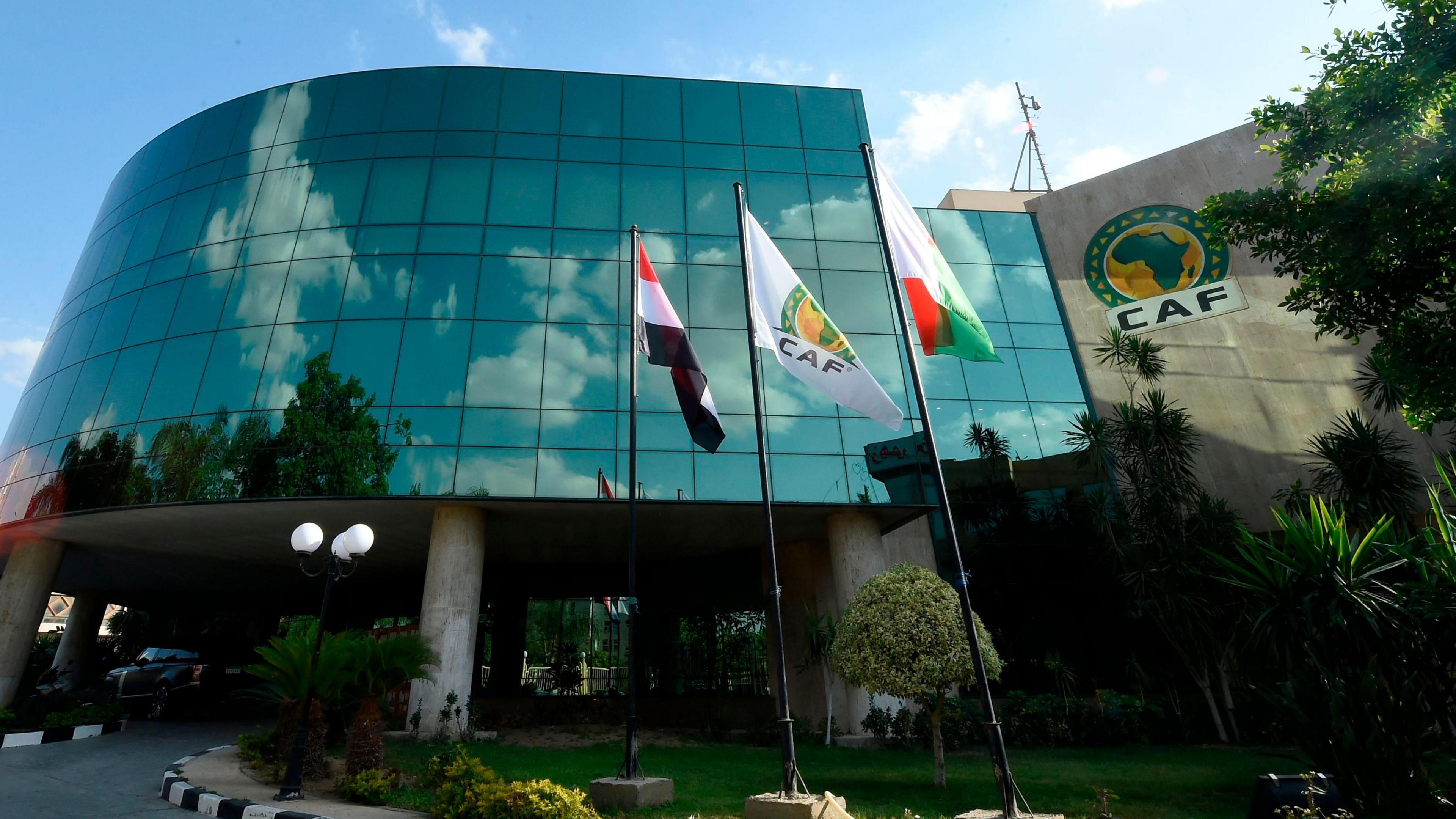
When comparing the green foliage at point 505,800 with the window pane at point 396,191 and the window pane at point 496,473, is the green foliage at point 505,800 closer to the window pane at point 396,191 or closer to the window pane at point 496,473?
the window pane at point 496,473

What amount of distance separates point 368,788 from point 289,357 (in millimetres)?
12987

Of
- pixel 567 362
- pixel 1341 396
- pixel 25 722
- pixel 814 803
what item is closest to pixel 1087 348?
pixel 1341 396

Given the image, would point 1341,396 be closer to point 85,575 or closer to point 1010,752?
point 1010,752

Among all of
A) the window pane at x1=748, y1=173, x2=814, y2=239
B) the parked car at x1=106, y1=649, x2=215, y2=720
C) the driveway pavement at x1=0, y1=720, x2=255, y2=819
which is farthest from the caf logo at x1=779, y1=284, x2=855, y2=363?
the parked car at x1=106, y1=649, x2=215, y2=720

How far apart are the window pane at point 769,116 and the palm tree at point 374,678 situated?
17926 mm

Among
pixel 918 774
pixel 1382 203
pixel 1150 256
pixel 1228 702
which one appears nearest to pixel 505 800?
pixel 918 774

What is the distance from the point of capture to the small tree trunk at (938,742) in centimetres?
1089

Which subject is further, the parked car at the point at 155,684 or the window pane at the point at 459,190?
the parked car at the point at 155,684

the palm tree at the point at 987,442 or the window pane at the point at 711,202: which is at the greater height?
the window pane at the point at 711,202

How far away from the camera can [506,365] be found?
736 inches

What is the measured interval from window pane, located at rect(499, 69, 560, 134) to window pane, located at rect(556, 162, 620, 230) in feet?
5.68

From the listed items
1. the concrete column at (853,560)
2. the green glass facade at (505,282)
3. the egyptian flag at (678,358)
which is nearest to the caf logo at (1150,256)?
the green glass facade at (505,282)

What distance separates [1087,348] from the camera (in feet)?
75.7

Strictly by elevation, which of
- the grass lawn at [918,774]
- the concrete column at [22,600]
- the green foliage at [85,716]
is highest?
the concrete column at [22,600]
